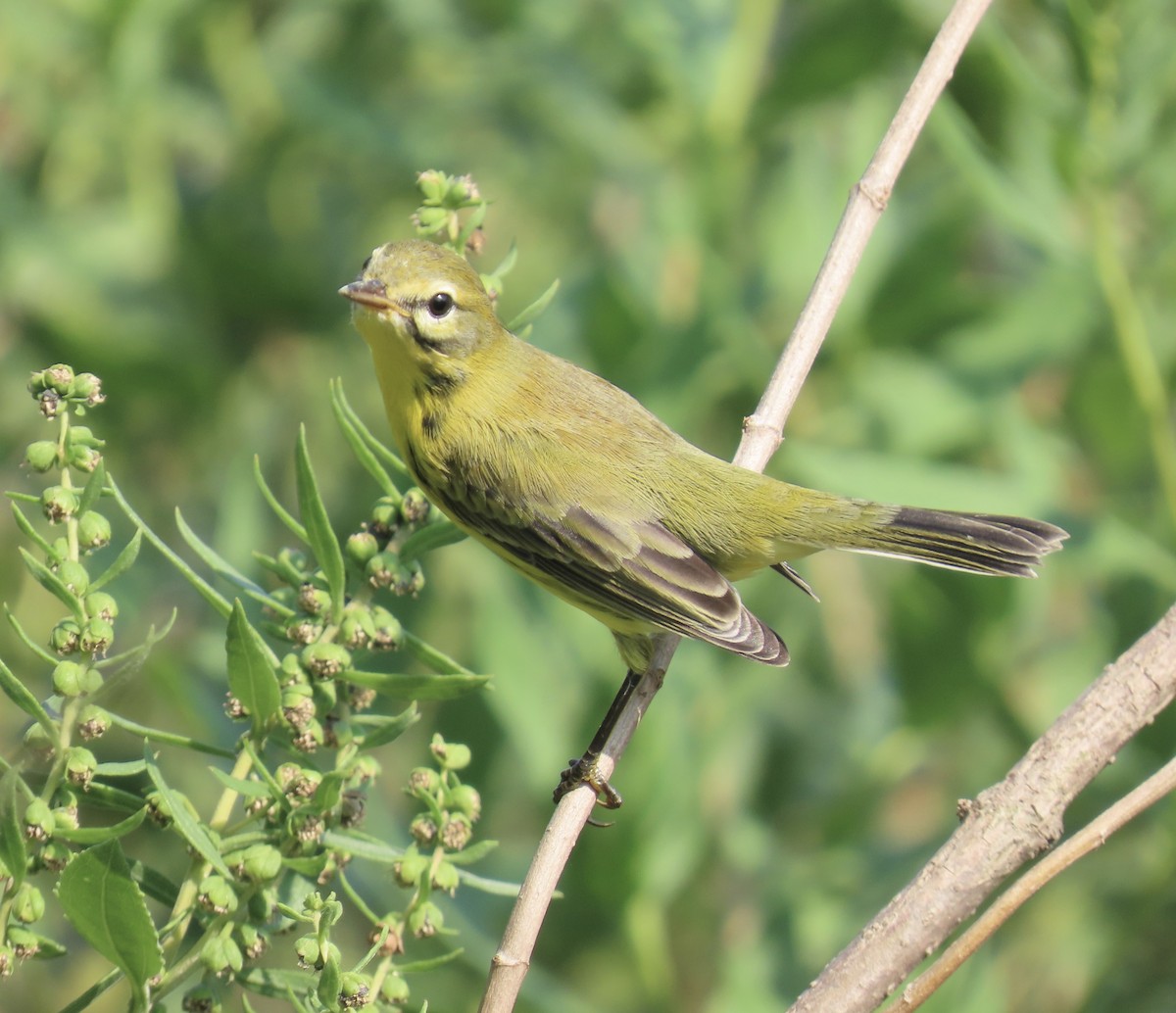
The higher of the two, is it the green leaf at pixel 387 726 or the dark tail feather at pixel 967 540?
the dark tail feather at pixel 967 540

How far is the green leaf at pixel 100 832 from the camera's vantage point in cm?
158

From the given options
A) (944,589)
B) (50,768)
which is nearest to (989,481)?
(944,589)

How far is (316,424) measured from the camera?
4820mm

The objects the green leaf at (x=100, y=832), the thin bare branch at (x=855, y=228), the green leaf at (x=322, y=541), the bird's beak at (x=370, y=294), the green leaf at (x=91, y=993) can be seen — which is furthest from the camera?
the bird's beak at (x=370, y=294)

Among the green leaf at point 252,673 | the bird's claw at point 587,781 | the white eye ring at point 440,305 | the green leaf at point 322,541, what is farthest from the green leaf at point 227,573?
the white eye ring at point 440,305

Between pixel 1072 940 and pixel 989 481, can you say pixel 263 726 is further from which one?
pixel 1072 940

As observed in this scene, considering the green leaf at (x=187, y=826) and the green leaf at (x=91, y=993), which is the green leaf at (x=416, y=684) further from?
the green leaf at (x=91, y=993)

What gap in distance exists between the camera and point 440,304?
358 centimetres

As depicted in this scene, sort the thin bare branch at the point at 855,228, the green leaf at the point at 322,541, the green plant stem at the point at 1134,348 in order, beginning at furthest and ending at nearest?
the green plant stem at the point at 1134,348
the thin bare branch at the point at 855,228
the green leaf at the point at 322,541

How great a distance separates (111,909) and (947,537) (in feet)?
8.15

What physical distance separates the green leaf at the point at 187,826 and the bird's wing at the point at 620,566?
71.5 inches

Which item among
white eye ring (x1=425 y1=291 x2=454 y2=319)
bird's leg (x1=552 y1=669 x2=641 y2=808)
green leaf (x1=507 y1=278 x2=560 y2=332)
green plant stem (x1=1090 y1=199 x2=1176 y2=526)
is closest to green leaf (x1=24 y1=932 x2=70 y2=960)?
green leaf (x1=507 y1=278 x2=560 y2=332)

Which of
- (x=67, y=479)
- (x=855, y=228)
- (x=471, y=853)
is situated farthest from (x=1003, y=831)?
(x=855, y=228)

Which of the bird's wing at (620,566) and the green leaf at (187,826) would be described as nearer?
the green leaf at (187,826)
